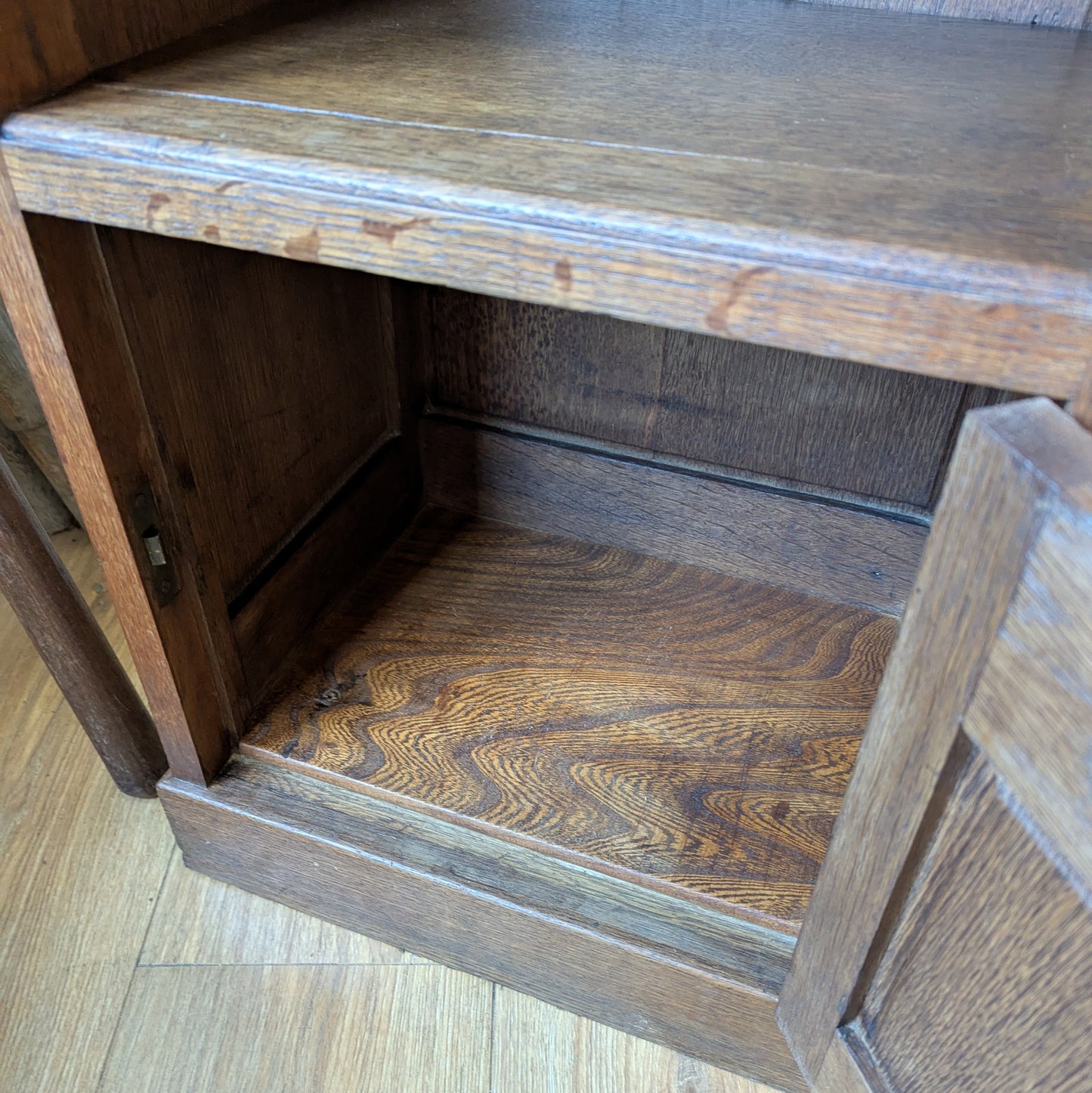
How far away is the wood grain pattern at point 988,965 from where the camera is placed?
35cm

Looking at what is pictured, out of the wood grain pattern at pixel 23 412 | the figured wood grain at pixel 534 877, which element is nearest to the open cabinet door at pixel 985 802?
the figured wood grain at pixel 534 877

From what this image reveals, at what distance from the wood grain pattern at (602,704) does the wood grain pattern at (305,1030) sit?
6.7 inches

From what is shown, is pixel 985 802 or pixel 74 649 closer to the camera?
pixel 985 802

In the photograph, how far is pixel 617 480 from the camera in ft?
2.95

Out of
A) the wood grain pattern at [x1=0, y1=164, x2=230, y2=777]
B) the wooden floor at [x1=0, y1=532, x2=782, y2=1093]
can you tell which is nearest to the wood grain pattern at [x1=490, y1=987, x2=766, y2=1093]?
the wooden floor at [x1=0, y1=532, x2=782, y2=1093]

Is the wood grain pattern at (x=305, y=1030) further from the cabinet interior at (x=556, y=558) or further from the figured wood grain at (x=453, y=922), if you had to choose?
the cabinet interior at (x=556, y=558)

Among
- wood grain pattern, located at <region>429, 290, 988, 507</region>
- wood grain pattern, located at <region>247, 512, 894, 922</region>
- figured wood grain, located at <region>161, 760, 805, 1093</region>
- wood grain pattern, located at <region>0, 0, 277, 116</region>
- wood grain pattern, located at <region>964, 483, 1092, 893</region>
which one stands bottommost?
figured wood grain, located at <region>161, 760, 805, 1093</region>

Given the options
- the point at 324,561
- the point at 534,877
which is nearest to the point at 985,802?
the point at 534,877

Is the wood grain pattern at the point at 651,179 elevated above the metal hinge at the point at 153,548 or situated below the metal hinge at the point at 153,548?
above

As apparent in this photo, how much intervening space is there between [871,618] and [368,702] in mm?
468

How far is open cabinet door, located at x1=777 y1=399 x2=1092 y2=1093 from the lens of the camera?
31 centimetres

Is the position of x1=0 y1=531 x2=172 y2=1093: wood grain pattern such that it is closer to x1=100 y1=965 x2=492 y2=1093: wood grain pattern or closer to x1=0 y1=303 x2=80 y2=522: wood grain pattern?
x1=100 y1=965 x2=492 y2=1093: wood grain pattern

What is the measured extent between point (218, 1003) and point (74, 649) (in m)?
0.30

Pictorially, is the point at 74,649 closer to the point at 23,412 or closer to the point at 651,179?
the point at 23,412
